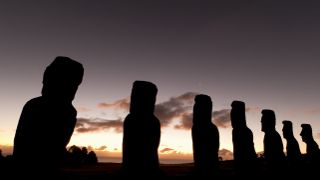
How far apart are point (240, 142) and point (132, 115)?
27.5ft

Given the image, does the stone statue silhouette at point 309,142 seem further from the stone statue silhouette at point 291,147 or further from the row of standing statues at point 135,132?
the row of standing statues at point 135,132

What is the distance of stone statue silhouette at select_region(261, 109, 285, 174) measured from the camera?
2098cm

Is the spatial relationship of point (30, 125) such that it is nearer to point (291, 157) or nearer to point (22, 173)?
point (22, 173)

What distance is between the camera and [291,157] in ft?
78.2

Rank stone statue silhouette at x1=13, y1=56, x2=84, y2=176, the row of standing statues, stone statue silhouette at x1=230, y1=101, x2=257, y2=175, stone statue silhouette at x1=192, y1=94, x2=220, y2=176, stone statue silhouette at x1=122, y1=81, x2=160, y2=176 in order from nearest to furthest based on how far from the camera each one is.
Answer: stone statue silhouette at x1=13, y1=56, x2=84, y2=176
the row of standing statues
stone statue silhouette at x1=122, y1=81, x2=160, y2=176
stone statue silhouette at x1=192, y1=94, x2=220, y2=176
stone statue silhouette at x1=230, y1=101, x2=257, y2=175

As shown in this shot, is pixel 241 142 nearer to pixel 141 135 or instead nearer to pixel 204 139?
pixel 204 139

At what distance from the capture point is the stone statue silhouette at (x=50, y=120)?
874 cm

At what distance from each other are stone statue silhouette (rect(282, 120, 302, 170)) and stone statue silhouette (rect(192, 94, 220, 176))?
8.98 m

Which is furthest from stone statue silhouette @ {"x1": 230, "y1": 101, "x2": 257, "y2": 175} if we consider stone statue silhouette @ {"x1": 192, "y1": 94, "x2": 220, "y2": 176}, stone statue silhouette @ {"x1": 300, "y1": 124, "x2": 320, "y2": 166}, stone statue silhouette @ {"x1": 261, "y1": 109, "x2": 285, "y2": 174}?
stone statue silhouette @ {"x1": 300, "y1": 124, "x2": 320, "y2": 166}

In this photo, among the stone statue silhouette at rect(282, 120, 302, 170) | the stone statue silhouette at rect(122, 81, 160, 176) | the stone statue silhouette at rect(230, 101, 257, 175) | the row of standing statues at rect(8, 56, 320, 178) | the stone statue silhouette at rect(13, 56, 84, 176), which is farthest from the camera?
the stone statue silhouette at rect(282, 120, 302, 170)

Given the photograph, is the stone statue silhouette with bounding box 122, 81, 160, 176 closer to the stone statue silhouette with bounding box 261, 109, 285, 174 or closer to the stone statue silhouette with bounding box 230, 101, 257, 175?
the stone statue silhouette with bounding box 230, 101, 257, 175

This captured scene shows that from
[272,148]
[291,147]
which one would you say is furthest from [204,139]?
[291,147]

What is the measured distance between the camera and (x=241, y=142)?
19.6 metres

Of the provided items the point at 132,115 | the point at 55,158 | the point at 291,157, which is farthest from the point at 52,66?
the point at 291,157
